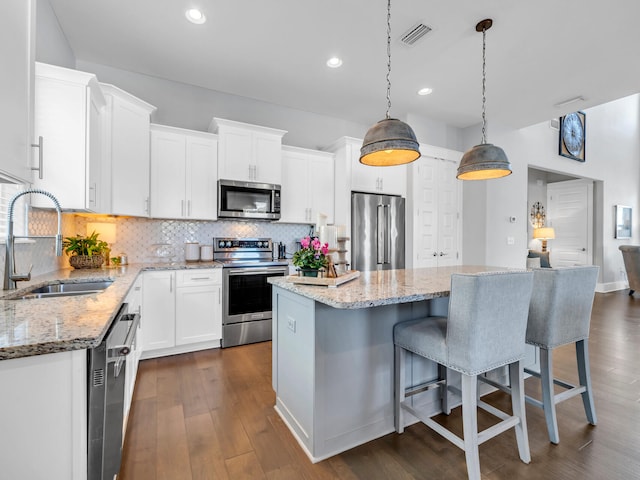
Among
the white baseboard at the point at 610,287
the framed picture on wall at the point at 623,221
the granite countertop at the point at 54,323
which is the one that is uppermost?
the framed picture on wall at the point at 623,221

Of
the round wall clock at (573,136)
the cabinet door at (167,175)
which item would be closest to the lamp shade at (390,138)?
the cabinet door at (167,175)

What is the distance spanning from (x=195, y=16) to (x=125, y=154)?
4.63 ft

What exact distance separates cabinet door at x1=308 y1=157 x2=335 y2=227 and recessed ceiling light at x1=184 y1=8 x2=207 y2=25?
6.42 ft

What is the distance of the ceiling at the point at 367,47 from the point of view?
249 centimetres

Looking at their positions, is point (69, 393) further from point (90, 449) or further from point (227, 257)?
point (227, 257)

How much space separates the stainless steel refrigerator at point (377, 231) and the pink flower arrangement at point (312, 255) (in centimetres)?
213

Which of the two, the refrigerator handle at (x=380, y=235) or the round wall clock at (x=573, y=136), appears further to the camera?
the round wall clock at (x=573, y=136)

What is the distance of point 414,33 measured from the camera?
9.10 ft

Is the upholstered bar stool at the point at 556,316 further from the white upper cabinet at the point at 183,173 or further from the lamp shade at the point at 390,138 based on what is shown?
the white upper cabinet at the point at 183,173

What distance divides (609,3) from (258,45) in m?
2.97

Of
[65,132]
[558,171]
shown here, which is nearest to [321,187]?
[65,132]

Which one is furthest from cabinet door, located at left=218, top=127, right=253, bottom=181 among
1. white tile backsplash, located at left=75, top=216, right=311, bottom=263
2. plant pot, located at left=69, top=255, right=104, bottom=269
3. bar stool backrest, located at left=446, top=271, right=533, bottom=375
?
bar stool backrest, located at left=446, top=271, right=533, bottom=375

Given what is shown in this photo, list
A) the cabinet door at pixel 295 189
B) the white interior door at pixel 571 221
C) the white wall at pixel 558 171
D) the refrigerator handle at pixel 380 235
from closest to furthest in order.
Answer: the cabinet door at pixel 295 189 → the refrigerator handle at pixel 380 235 → the white wall at pixel 558 171 → the white interior door at pixel 571 221

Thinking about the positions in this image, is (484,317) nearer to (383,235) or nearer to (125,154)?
(383,235)
